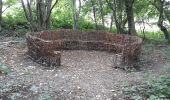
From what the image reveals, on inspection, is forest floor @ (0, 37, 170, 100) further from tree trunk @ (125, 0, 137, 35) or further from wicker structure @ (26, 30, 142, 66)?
tree trunk @ (125, 0, 137, 35)

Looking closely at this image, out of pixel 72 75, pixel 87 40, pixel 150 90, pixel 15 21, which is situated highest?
pixel 15 21

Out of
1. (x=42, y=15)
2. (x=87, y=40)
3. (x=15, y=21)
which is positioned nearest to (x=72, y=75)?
(x=87, y=40)

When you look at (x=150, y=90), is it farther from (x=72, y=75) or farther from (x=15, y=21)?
(x=15, y=21)

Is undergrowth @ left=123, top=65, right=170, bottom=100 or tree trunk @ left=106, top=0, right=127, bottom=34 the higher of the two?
tree trunk @ left=106, top=0, right=127, bottom=34

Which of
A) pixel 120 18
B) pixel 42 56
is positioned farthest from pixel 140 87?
pixel 120 18

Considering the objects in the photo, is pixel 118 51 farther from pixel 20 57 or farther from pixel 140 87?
pixel 140 87

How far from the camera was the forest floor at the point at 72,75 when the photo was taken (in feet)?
23.4

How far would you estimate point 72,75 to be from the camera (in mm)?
8555

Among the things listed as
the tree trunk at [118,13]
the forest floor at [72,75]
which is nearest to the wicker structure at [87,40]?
the forest floor at [72,75]

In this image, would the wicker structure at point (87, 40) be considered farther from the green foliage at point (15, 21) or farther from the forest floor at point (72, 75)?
the green foliage at point (15, 21)

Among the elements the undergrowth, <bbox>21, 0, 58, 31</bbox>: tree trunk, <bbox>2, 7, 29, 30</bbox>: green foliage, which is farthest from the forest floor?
<bbox>2, 7, 29, 30</bbox>: green foliage

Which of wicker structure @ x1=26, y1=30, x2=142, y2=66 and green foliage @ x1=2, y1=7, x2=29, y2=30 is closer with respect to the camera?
wicker structure @ x1=26, y1=30, x2=142, y2=66

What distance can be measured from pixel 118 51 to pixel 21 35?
4.07 metres

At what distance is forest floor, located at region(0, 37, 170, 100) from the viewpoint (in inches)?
281
